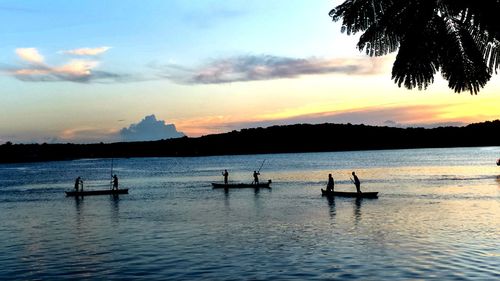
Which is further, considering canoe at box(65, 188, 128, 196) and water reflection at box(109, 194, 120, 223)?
canoe at box(65, 188, 128, 196)

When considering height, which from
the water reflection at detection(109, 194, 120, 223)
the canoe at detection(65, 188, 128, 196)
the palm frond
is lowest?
the water reflection at detection(109, 194, 120, 223)

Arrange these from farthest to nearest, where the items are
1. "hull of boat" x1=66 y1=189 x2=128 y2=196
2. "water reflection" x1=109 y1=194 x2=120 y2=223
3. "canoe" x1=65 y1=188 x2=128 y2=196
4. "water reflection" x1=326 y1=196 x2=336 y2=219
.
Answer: "canoe" x1=65 y1=188 x2=128 y2=196 < "hull of boat" x1=66 y1=189 x2=128 y2=196 < "water reflection" x1=109 y1=194 x2=120 y2=223 < "water reflection" x1=326 y1=196 x2=336 y2=219

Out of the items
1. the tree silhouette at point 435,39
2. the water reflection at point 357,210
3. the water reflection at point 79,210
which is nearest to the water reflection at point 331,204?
the water reflection at point 357,210

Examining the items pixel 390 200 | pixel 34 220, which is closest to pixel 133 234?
pixel 34 220

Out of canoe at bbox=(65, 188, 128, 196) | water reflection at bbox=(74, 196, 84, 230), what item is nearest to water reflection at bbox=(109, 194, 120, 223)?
canoe at bbox=(65, 188, 128, 196)

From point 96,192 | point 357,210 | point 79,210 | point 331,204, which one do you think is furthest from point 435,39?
point 96,192

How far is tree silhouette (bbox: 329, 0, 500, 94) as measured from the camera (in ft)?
21.5

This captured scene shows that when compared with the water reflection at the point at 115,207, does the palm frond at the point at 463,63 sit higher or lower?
higher

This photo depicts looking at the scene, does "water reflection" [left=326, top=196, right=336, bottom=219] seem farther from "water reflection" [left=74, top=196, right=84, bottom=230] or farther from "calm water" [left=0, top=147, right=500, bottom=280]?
"water reflection" [left=74, top=196, right=84, bottom=230]

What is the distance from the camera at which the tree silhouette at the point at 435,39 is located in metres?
6.56

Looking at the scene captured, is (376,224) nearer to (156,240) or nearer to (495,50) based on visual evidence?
(156,240)

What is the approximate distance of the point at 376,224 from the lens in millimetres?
36000

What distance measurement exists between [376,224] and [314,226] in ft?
13.4

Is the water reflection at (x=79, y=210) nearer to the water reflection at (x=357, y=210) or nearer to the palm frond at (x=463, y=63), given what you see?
the water reflection at (x=357, y=210)
